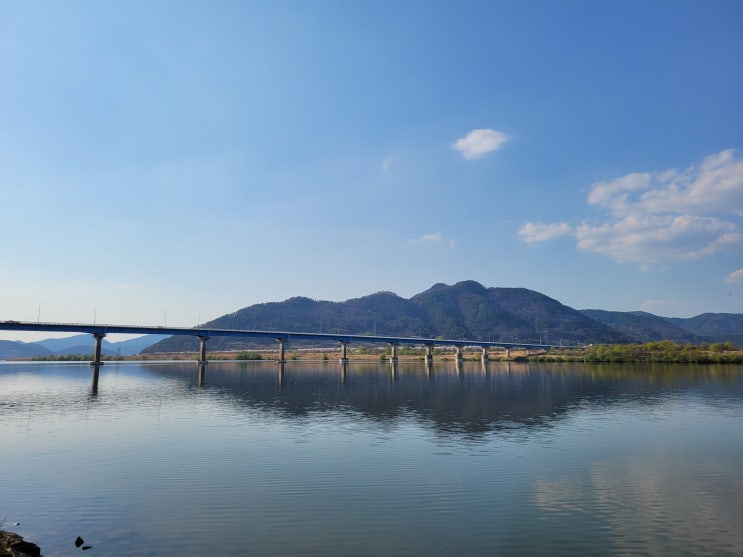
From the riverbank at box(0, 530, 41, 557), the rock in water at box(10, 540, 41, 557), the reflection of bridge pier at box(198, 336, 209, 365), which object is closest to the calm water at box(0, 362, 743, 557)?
the rock in water at box(10, 540, 41, 557)

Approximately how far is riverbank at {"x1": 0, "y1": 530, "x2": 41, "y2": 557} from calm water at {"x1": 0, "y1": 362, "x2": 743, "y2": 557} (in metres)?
0.52

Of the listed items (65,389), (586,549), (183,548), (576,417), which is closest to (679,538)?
(586,549)

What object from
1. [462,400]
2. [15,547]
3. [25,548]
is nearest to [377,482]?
[25,548]

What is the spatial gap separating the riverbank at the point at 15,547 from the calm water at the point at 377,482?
0.52m

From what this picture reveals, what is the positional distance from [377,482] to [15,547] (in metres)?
14.1

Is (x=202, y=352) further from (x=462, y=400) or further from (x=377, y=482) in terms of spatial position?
(x=377, y=482)

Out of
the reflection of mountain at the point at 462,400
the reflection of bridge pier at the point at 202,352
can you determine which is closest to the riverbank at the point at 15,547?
the reflection of mountain at the point at 462,400

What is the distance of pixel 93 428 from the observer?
38.7 meters

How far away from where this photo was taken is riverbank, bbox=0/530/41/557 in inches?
531

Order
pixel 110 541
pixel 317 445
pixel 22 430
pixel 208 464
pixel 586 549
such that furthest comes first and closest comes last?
1. pixel 22 430
2. pixel 317 445
3. pixel 208 464
4. pixel 110 541
5. pixel 586 549

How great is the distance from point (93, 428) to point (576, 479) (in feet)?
124

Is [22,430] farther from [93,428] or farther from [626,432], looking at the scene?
[626,432]

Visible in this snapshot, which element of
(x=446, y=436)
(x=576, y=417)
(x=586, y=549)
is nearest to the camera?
(x=586, y=549)

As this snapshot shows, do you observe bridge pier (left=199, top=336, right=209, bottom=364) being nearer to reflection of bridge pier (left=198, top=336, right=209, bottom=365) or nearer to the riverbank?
reflection of bridge pier (left=198, top=336, right=209, bottom=365)
